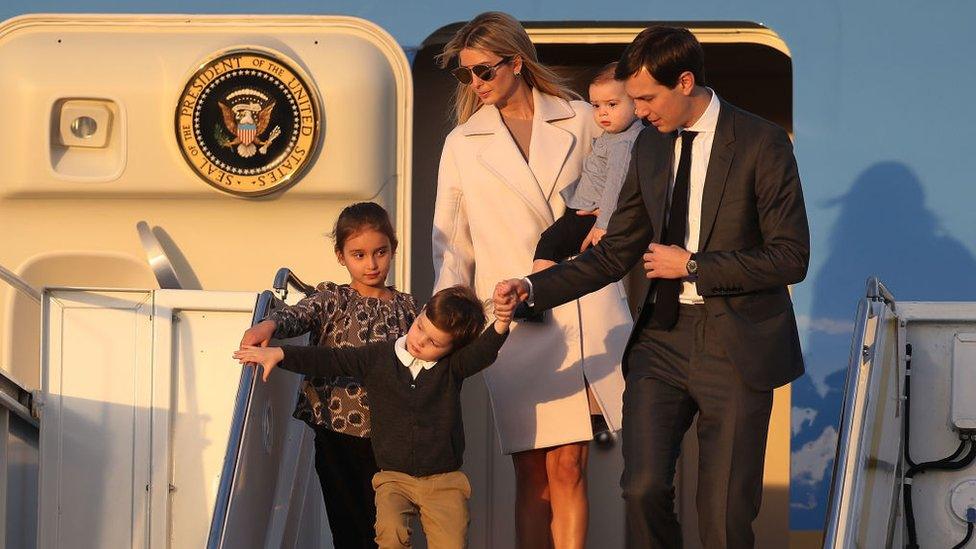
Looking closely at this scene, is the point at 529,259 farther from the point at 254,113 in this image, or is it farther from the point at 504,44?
the point at 254,113

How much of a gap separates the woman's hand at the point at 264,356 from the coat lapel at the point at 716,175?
1238mm

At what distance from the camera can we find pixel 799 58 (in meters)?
7.32

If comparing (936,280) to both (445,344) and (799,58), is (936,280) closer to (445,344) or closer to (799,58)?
(799,58)

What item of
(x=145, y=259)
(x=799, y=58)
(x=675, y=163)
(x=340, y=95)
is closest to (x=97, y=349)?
(x=145, y=259)

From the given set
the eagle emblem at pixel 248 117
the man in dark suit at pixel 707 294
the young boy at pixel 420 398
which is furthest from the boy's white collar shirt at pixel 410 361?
the eagle emblem at pixel 248 117

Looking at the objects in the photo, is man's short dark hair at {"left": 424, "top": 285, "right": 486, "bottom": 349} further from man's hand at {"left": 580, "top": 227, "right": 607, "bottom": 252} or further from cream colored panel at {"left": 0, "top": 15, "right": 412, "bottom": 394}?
cream colored panel at {"left": 0, "top": 15, "right": 412, "bottom": 394}

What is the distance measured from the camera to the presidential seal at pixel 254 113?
7398mm

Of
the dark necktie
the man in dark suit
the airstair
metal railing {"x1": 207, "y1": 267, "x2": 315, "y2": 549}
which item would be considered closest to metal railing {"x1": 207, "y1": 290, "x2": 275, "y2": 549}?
metal railing {"x1": 207, "y1": 267, "x2": 315, "y2": 549}

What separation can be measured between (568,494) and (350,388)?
2.48 ft

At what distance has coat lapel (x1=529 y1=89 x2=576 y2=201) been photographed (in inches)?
222

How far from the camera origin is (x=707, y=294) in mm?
4457

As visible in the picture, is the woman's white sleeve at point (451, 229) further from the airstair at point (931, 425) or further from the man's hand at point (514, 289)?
the airstair at point (931, 425)

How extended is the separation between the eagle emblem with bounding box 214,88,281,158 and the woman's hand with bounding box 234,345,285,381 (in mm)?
2579

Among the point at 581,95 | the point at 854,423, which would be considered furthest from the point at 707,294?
the point at 581,95
